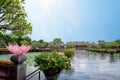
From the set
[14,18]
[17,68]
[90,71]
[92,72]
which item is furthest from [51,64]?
[14,18]

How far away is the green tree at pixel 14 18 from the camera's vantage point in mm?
22328

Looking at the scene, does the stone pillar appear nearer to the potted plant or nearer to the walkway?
the potted plant

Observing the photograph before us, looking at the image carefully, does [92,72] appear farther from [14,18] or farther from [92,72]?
[14,18]

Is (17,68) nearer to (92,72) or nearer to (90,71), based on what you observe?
(92,72)

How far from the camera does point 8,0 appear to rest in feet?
73.4

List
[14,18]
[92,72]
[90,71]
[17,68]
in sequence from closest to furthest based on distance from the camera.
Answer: [17,68] → [92,72] → [90,71] → [14,18]

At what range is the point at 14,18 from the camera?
22766 mm

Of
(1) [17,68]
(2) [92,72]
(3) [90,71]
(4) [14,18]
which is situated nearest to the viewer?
(1) [17,68]

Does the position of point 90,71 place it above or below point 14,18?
below

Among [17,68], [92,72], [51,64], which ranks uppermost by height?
[51,64]

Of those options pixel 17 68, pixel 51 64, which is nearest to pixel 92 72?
pixel 51 64

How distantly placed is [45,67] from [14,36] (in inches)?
667

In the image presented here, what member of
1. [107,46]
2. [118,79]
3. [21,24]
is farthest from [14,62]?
[107,46]

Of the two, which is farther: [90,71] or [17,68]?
[90,71]
